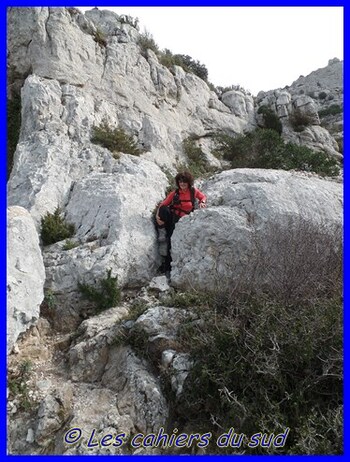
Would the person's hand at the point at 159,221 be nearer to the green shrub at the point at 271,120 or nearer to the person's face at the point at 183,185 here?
the person's face at the point at 183,185

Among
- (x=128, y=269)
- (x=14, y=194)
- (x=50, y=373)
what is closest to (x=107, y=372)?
(x=50, y=373)

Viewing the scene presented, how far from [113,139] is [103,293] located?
522 cm

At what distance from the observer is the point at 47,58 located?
10180 millimetres

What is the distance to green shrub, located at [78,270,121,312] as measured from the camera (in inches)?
239

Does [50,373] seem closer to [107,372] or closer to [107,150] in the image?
[107,372]

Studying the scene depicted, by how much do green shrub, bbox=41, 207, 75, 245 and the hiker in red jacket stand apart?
198cm

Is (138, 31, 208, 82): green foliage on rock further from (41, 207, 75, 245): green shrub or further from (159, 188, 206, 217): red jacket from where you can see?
(41, 207, 75, 245): green shrub

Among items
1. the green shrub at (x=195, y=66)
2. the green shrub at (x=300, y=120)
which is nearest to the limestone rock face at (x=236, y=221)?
the green shrub at (x=300, y=120)

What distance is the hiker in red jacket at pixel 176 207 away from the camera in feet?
24.8

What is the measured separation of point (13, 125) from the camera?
1011 centimetres

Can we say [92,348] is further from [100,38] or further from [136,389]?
[100,38]

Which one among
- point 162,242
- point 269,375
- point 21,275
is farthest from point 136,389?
point 162,242

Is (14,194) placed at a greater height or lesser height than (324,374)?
greater

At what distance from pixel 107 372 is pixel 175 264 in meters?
2.56
